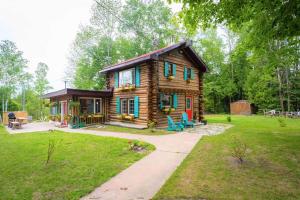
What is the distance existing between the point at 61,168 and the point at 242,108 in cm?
2734

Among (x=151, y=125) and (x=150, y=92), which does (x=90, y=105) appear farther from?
(x=151, y=125)

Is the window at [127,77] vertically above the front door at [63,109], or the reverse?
the window at [127,77]

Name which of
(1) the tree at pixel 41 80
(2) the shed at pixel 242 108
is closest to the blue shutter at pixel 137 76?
(2) the shed at pixel 242 108

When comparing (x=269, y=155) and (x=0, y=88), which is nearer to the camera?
(x=269, y=155)

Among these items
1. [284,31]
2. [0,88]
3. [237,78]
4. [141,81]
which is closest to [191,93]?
[141,81]

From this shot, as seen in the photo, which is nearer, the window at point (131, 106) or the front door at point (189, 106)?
the window at point (131, 106)

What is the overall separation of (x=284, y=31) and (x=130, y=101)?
1021cm

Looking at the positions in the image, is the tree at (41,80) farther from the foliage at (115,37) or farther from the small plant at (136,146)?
the small plant at (136,146)

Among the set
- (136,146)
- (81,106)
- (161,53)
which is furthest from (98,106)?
(136,146)

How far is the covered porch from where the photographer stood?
531 inches

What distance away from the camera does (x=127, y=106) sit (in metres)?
14.4

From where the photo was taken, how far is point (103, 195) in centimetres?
353

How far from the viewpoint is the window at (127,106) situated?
1420 cm

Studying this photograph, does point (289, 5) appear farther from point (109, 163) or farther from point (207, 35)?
point (207, 35)
